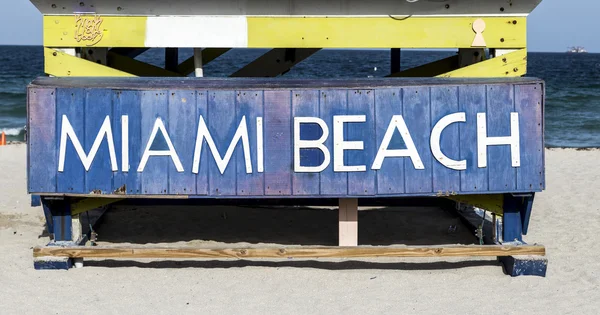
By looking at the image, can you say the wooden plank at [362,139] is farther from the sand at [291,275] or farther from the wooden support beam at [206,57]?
the wooden support beam at [206,57]

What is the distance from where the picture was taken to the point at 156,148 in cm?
854

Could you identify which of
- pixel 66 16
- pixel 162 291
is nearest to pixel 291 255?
pixel 162 291

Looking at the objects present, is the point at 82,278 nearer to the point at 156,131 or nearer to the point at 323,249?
the point at 156,131

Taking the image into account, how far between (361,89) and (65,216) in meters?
3.12

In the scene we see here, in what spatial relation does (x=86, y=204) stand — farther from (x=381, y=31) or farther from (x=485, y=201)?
(x=485, y=201)

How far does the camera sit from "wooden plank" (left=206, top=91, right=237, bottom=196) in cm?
851

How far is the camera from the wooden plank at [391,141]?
852 cm

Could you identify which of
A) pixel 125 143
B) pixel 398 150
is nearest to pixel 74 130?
pixel 125 143

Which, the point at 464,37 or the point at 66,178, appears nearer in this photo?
the point at 66,178

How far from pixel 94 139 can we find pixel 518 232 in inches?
163

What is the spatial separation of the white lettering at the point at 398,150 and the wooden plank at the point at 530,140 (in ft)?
3.14

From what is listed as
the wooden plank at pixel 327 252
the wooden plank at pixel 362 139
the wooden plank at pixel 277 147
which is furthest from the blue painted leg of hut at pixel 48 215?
the wooden plank at pixel 362 139

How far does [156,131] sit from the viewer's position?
8.53m

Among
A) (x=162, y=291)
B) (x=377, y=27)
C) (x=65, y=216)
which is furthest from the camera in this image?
(x=377, y=27)
